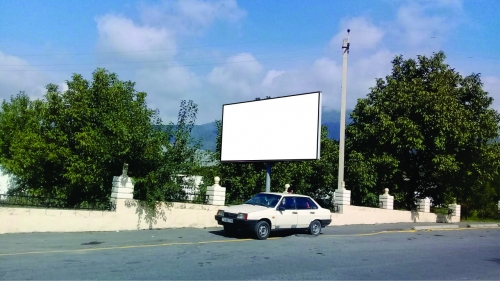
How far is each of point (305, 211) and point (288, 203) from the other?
803mm

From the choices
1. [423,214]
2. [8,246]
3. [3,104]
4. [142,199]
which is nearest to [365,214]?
[423,214]

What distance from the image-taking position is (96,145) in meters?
18.0

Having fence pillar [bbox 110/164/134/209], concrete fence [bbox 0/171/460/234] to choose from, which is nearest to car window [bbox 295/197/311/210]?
concrete fence [bbox 0/171/460/234]

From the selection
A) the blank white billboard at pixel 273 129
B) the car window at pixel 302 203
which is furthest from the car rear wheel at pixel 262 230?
the blank white billboard at pixel 273 129

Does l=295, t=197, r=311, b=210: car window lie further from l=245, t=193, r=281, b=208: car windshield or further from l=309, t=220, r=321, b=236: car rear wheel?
l=245, t=193, r=281, b=208: car windshield

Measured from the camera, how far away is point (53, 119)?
2442cm

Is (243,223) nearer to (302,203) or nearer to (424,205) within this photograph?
(302,203)

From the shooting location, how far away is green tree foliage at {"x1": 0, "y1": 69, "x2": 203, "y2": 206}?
685 inches

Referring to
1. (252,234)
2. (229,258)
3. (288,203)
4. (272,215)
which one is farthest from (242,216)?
(229,258)

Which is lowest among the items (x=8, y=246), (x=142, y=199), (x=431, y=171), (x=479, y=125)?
(x=8, y=246)

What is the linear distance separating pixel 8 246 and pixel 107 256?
320 centimetres

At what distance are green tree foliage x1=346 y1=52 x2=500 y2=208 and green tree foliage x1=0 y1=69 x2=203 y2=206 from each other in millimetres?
12939

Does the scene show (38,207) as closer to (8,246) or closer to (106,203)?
(106,203)

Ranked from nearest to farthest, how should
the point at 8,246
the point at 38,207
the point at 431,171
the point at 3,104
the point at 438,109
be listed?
the point at 8,246, the point at 38,207, the point at 438,109, the point at 431,171, the point at 3,104
